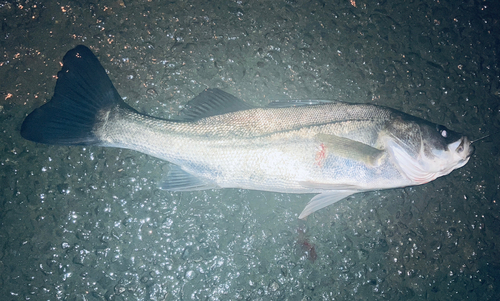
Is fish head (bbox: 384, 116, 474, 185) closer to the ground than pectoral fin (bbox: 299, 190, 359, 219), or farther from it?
farther from it

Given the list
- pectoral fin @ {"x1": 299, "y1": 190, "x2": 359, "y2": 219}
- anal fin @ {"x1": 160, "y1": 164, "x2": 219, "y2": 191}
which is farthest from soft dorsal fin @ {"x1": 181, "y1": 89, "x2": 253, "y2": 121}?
pectoral fin @ {"x1": 299, "y1": 190, "x2": 359, "y2": 219}

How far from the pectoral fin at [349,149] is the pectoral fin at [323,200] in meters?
0.33

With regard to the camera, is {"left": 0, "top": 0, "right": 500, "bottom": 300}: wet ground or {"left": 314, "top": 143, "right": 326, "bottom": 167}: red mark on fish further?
{"left": 0, "top": 0, "right": 500, "bottom": 300}: wet ground

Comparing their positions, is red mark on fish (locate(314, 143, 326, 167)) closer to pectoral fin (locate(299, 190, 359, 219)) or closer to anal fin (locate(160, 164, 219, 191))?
pectoral fin (locate(299, 190, 359, 219))

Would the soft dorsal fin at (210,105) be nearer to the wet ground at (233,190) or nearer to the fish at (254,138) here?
the fish at (254,138)

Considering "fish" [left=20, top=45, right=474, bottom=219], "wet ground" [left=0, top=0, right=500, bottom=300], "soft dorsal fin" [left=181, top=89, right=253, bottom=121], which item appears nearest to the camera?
"fish" [left=20, top=45, right=474, bottom=219]

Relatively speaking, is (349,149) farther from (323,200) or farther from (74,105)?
(74,105)

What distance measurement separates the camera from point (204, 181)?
2107 mm

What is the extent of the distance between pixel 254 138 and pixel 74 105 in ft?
4.82

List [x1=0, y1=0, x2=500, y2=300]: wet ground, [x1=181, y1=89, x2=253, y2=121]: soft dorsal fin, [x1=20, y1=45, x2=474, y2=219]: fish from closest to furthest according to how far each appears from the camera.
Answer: [x1=20, y1=45, x2=474, y2=219]: fish
[x1=181, y1=89, x2=253, y2=121]: soft dorsal fin
[x1=0, y1=0, x2=500, y2=300]: wet ground

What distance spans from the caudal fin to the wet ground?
0.91 feet

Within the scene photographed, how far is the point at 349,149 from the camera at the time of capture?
6.64 feet

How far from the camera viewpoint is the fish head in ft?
6.89

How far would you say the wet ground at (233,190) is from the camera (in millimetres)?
2289
